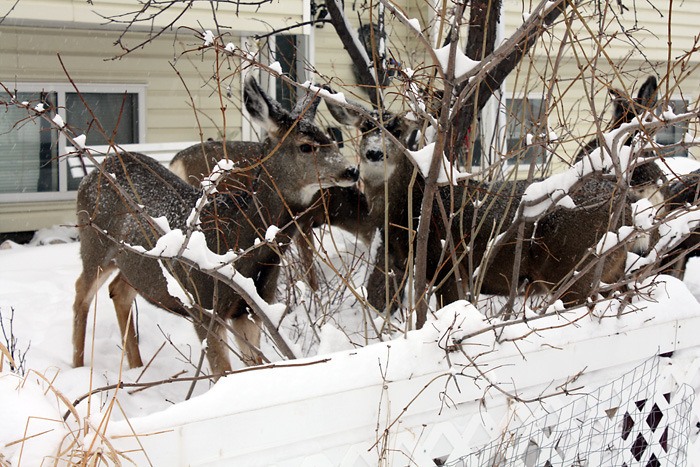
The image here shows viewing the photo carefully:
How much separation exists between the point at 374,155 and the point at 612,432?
11.1 feet

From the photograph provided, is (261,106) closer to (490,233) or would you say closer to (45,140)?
(490,233)

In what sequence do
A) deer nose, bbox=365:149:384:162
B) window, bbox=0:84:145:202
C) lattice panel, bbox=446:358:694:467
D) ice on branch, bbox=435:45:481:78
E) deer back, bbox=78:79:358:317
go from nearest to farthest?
1. ice on branch, bbox=435:45:481:78
2. lattice panel, bbox=446:358:694:467
3. deer back, bbox=78:79:358:317
4. deer nose, bbox=365:149:384:162
5. window, bbox=0:84:145:202

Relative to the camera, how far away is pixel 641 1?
16.1 m

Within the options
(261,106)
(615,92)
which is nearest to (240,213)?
(261,106)

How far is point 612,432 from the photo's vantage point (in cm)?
362

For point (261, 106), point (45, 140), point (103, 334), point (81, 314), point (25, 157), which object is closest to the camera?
point (261, 106)

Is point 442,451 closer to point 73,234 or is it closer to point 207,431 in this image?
point 207,431

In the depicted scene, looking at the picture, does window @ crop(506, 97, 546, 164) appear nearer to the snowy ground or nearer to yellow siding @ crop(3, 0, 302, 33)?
the snowy ground

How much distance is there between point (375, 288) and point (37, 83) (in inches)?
269

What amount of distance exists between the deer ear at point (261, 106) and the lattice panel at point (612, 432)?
2.68 metres

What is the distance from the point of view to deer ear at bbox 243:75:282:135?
512 centimetres

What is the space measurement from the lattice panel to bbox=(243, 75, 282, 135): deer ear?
8.81ft

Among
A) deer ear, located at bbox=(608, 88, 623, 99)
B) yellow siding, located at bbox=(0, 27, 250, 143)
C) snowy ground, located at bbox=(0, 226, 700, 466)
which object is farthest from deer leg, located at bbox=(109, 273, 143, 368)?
yellow siding, located at bbox=(0, 27, 250, 143)

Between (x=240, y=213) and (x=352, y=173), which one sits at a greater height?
(x=352, y=173)
